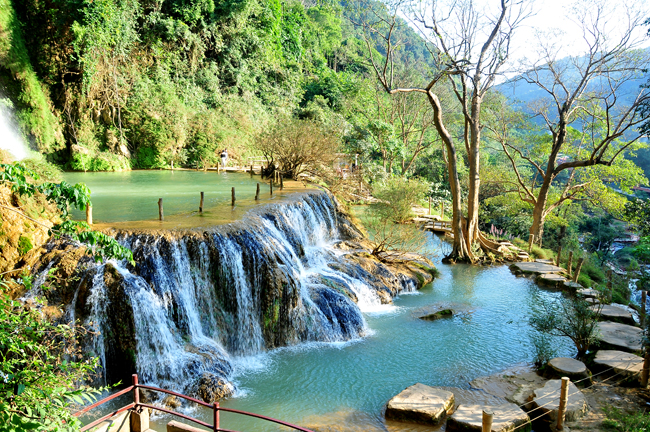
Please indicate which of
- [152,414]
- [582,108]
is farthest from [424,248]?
[152,414]

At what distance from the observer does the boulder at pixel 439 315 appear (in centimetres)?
1145

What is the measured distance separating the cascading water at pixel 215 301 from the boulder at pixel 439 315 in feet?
4.64

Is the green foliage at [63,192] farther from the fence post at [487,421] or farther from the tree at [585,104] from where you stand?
the tree at [585,104]

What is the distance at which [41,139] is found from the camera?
2022 centimetres

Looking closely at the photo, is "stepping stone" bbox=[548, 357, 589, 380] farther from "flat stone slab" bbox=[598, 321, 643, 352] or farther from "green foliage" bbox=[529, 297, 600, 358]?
"flat stone slab" bbox=[598, 321, 643, 352]

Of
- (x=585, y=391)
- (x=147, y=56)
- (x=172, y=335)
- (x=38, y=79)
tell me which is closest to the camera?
(x=585, y=391)

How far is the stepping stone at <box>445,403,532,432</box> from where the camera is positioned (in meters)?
6.69

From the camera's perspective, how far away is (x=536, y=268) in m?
16.0

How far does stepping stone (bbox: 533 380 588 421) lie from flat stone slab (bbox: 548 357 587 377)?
1.99 ft

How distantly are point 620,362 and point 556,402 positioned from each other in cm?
238

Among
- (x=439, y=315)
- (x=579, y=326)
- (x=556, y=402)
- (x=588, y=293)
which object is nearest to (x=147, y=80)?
(x=439, y=315)

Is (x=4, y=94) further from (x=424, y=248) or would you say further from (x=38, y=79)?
(x=424, y=248)

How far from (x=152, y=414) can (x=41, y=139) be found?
17.8 m

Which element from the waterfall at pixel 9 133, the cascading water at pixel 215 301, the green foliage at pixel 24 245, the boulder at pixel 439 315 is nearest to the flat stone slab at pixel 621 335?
the boulder at pixel 439 315
